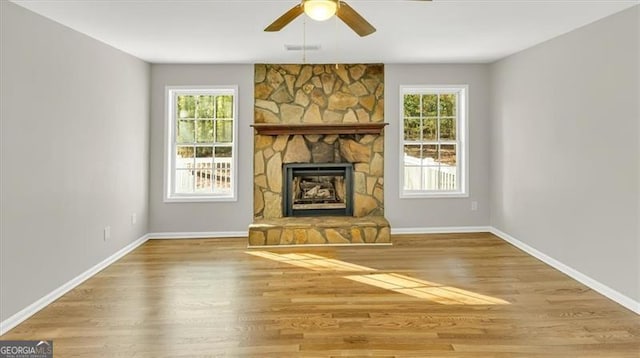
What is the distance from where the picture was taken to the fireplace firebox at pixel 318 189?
17.9 feet

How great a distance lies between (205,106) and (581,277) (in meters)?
4.93

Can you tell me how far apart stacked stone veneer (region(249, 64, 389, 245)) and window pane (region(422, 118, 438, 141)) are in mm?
678

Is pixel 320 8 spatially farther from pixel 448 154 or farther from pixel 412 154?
pixel 448 154

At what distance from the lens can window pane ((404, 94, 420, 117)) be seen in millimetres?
5555

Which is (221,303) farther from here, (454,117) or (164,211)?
(454,117)

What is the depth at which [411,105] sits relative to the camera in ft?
18.3

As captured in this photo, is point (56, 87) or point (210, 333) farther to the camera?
point (56, 87)

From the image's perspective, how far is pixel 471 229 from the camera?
5.53 metres

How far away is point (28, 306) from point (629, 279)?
473 centimetres

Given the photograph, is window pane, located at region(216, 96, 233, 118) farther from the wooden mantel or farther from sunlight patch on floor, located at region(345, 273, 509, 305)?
sunlight patch on floor, located at region(345, 273, 509, 305)

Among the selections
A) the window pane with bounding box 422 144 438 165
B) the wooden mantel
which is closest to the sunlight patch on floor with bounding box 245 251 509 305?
the wooden mantel

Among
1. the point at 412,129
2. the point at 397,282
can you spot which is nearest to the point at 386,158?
the point at 412,129

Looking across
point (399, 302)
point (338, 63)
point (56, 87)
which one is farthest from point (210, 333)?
point (338, 63)

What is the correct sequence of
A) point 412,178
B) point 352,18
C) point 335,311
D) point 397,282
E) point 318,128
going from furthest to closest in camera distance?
point 412,178 → point 318,128 → point 397,282 → point 335,311 → point 352,18
